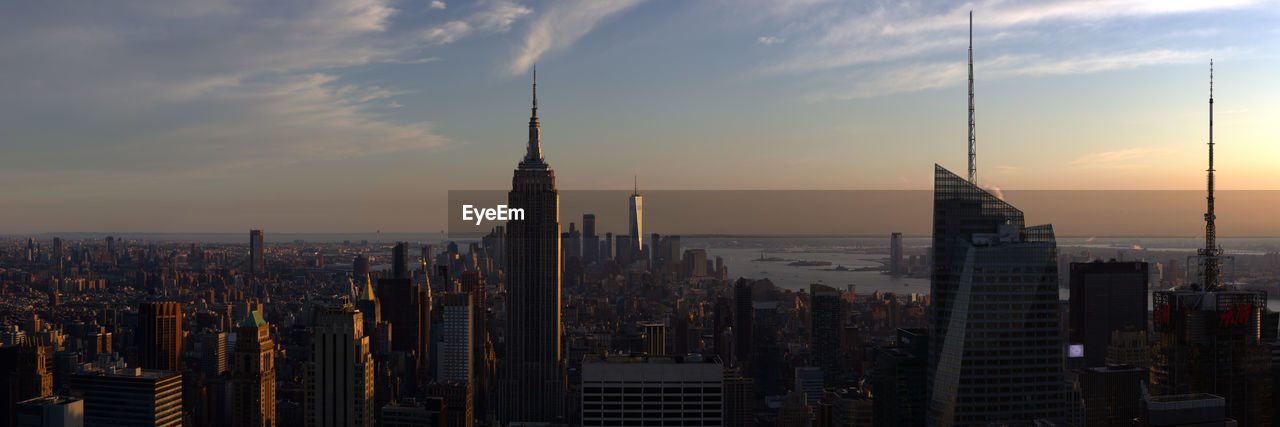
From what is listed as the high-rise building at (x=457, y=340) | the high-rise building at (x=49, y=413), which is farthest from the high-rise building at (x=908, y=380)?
the high-rise building at (x=457, y=340)

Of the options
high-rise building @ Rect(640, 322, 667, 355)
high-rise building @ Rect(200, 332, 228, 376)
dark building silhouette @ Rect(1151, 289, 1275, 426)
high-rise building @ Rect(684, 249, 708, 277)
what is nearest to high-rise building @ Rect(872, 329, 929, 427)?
dark building silhouette @ Rect(1151, 289, 1275, 426)

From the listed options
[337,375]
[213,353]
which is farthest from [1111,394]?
[213,353]

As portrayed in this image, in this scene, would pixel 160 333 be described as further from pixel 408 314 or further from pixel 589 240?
pixel 589 240

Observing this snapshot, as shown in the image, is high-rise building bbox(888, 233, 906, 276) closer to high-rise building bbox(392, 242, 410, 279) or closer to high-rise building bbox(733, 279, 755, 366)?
high-rise building bbox(733, 279, 755, 366)

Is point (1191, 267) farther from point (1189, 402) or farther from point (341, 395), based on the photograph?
point (341, 395)

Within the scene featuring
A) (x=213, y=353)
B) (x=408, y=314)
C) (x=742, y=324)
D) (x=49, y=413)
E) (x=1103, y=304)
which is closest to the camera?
(x=49, y=413)

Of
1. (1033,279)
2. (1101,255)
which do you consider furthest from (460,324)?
(1033,279)
